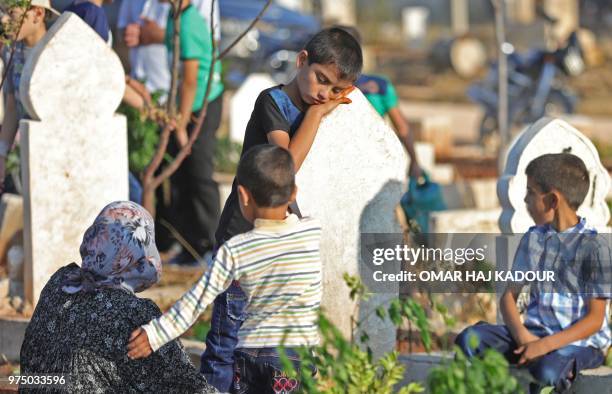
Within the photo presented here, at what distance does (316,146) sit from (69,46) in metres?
1.30

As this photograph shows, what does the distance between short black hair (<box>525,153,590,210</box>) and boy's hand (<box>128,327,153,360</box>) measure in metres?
1.57

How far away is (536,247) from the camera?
442 centimetres

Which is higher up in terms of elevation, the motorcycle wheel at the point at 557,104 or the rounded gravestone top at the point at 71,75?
the rounded gravestone top at the point at 71,75

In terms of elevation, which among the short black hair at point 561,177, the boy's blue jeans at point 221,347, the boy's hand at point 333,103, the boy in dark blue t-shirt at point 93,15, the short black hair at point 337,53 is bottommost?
the boy's blue jeans at point 221,347

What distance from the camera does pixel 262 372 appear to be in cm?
390

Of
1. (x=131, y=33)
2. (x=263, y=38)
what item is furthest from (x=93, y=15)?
(x=263, y=38)

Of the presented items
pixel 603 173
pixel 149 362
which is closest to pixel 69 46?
pixel 149 362

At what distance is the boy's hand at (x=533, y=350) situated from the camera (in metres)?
4.24

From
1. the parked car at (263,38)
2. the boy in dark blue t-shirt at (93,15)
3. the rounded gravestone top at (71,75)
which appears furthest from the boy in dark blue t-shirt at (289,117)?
the parked car at (263,38)

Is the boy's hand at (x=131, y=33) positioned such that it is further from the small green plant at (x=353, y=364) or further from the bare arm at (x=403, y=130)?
the small green plant at (x=353, y=364)

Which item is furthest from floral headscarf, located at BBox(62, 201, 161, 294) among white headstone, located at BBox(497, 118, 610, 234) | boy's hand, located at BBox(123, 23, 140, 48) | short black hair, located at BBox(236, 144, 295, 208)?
boy's hand, located at BBox(123, 23, 140, 48)

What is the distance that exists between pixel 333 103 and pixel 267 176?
32.8 inches

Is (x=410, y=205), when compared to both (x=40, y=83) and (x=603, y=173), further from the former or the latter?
(x=40, y=83)

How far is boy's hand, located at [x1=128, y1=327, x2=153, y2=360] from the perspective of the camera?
371 centimetres
